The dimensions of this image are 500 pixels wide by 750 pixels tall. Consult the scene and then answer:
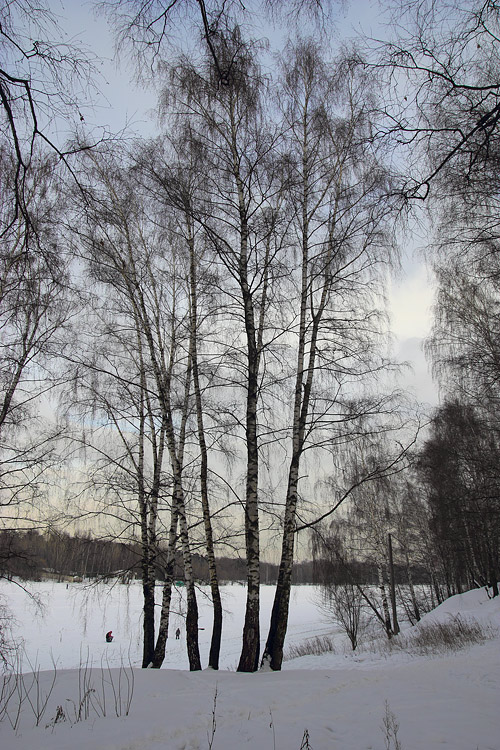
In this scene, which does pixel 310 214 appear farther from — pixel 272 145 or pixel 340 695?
pixel 340 695

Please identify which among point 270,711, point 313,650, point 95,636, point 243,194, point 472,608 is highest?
point 243,194

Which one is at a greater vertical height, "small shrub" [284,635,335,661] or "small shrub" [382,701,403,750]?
"small shrub" [382,701,403,750]

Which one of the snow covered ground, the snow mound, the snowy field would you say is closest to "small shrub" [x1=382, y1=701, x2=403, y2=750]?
the snow covered ground

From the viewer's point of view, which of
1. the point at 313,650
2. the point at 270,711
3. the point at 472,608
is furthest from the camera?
the point at 313,650

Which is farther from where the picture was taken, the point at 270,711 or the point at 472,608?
the point at 472,608

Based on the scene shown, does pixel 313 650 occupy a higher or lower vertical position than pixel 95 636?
higher

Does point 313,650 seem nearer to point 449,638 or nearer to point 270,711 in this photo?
point 449,638

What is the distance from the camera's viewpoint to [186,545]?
7.21m

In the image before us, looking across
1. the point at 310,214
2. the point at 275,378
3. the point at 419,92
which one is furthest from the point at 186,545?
the point at 419,92

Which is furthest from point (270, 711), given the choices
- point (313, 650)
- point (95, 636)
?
point (95, 636)

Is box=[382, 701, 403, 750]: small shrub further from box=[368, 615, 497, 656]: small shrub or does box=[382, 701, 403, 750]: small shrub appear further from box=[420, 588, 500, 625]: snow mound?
box=[420, 588, 500, 625]: snow mound

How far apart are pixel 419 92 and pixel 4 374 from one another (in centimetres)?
702

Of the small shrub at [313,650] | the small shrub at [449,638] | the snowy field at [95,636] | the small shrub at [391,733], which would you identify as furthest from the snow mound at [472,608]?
the small shrub at [391,733]

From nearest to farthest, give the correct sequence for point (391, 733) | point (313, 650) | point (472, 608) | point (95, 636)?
point (391, 733) → point (472, 608) → point (313, 650) → point (95, 636)
